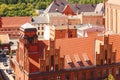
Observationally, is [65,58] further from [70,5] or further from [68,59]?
[70,5]

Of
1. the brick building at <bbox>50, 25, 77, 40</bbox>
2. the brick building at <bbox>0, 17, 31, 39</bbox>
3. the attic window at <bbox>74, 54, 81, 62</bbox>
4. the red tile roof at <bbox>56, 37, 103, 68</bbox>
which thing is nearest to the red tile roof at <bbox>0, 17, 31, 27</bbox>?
the brick building at <bbox>0, 17, 31, 39</bbox>

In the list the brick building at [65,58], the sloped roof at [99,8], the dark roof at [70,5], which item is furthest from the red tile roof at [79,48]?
the dark roof at [70,5]

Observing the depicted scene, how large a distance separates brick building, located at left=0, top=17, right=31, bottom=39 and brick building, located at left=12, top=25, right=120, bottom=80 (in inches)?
2178

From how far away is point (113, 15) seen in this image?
8931 centimetres

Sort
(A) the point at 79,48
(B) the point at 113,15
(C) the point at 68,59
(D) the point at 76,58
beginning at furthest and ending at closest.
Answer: (B) the point at 113,15
(A) the point at 79,48
(D) the point at 76,58
(C) the point at 68,59

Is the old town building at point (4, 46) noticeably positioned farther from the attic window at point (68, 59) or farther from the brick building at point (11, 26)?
the attic window at point (68, 59)

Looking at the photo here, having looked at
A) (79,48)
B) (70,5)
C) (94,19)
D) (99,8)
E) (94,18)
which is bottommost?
(79,48)

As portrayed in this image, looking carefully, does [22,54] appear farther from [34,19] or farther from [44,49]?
[34,19]

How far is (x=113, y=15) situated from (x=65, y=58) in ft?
120

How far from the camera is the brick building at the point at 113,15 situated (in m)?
86.4

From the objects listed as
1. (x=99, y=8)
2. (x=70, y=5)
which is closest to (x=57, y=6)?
(x=70, y=5)

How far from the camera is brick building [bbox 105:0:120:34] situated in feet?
283

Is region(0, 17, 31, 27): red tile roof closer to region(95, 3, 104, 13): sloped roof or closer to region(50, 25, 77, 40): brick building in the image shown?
region(50, 25, 77, 40): brick building

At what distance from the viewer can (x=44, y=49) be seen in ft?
175
